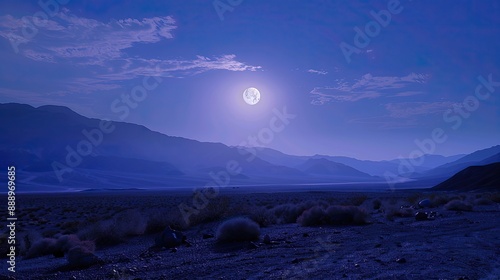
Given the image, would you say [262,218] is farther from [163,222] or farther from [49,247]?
[49,247]

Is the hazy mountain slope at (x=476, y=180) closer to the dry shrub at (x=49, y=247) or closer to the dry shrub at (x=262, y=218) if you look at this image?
the dry shrub at (x=262, y=218)

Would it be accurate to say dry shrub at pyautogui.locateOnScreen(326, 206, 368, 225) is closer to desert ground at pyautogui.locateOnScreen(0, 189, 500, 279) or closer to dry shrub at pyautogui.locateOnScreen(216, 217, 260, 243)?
desert ground at pyautogui.locateOnScreen(0, 189, 500, 279)

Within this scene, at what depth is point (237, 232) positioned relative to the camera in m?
14.2

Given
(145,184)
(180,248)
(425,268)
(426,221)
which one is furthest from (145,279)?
(145,184)

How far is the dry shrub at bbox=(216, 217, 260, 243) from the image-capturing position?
14.2 meters

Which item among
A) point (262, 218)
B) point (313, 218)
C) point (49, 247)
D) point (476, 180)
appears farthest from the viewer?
point (476, 180)

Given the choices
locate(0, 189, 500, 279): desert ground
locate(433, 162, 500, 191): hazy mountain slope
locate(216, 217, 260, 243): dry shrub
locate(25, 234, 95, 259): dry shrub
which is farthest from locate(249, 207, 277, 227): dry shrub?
locate(433, 162, 500, 191): hazy mountain slope

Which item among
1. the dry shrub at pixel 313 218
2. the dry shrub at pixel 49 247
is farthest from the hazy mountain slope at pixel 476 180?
the dry shrub at pixel 49 247

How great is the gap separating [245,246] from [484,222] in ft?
33.8

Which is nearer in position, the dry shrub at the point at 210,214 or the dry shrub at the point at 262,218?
the dry shrub at the point at 262,218

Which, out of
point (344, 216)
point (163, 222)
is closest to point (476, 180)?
point (344, 216)

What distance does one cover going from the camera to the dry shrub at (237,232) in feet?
46.5

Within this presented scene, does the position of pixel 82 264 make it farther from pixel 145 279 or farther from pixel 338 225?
pixel 338 225

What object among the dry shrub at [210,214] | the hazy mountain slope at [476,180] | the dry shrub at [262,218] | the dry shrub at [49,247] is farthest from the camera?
the hazy mountain slope at [476,180]
